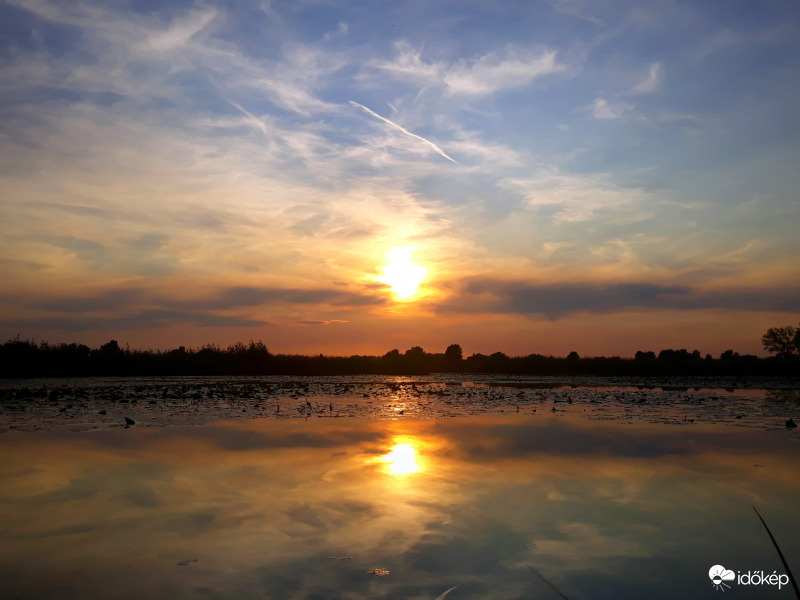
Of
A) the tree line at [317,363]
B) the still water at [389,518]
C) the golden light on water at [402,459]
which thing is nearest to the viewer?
the still water at [389,518]

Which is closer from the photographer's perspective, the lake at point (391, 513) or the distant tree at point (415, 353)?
the lake at point (391, 513)

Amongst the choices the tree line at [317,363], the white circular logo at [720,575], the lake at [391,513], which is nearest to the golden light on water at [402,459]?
the lake at [391,513]

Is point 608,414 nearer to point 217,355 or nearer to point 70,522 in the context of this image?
point 70,522

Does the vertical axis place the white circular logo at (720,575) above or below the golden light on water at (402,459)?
below

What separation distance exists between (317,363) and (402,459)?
52471 mm

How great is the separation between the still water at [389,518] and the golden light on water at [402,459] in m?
0.08

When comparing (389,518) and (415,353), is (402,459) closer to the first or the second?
(389,518)

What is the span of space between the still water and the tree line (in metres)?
38.9

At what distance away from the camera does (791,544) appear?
18.8ft

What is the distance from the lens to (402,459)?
1025cm

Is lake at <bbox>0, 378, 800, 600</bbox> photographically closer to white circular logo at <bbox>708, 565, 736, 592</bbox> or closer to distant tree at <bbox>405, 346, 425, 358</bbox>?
white circular logo at <bbox>708, 565, 736, 592</bbox>

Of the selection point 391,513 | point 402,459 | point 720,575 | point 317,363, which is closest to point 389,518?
point 391,513

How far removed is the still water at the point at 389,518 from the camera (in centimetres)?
486

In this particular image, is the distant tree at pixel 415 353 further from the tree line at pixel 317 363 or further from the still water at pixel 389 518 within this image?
the still water at pixel 389 518
